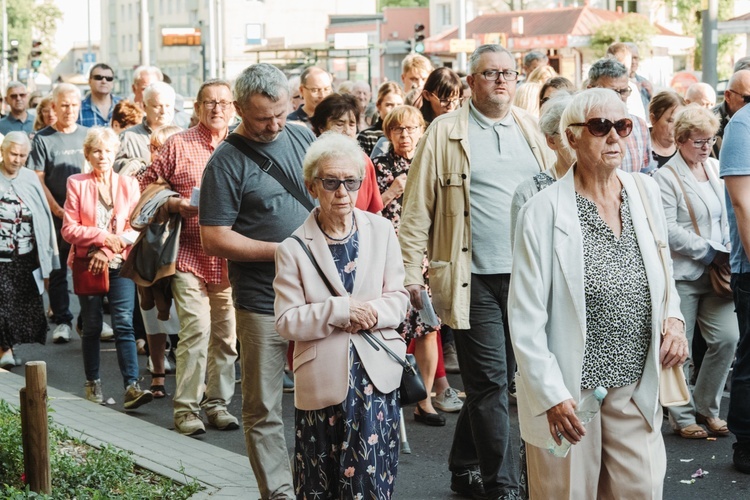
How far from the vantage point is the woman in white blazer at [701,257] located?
7.88m

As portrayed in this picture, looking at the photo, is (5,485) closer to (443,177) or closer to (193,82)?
(443,177)

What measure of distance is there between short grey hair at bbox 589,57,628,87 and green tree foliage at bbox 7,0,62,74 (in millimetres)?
100873

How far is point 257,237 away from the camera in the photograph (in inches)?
246

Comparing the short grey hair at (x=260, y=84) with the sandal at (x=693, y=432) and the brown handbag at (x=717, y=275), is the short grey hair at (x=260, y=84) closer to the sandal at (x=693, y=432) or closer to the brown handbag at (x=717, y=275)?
the brown handbag at (x=717, y=275)

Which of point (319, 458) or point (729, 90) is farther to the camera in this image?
point (729, 90)

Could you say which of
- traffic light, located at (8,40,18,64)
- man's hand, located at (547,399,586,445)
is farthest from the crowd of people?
traffic light, located at (8,40,18,64)

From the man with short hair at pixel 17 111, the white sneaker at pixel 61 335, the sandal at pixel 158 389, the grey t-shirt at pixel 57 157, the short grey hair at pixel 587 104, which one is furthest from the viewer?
the man with short hair at pixel 17 111

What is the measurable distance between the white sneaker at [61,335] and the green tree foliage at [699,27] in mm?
38790

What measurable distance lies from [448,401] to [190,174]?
7.89 ft

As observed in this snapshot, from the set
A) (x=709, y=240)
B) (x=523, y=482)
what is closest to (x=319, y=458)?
(x=523, y=482)

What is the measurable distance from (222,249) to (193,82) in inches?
3849

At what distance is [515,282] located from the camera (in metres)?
4.50

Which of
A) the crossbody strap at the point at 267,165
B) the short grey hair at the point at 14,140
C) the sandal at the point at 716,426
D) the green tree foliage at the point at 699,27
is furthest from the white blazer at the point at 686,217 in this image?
the green tree foliage at the point at 699,27

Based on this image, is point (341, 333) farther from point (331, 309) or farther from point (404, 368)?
point (404, 368)
